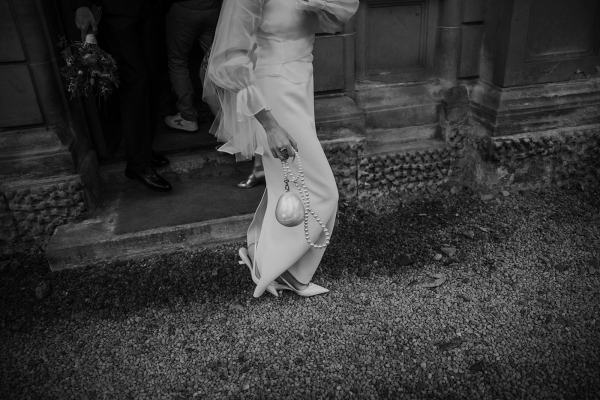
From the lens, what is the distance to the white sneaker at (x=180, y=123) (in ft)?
15.5

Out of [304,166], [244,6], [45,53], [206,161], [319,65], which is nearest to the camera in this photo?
[244,6]

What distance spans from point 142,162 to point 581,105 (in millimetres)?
3570

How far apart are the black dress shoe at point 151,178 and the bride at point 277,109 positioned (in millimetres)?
1208

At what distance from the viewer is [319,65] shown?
3.80 m

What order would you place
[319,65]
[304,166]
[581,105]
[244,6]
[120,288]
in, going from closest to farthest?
[244,6] < [304,166] < [120,288] < [319,65] < [581,105]

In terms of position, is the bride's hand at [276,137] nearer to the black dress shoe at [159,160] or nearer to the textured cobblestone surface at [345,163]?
the textured cobblestone surface at [345,163]

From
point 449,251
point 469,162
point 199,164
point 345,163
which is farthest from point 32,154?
point 469,162

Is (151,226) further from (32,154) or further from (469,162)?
(469,162)

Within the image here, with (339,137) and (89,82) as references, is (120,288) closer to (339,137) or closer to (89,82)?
(89,82)

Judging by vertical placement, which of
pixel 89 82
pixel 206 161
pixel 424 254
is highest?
pixel 89 82

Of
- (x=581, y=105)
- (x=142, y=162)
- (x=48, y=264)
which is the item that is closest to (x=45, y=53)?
(x=142, y=162)

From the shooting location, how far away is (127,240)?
345cm

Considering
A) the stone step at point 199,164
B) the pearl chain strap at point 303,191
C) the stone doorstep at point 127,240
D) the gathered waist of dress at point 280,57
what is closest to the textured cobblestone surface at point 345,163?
the stone doorstep at point 127,240

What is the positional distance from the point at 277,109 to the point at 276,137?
0.90 feet
